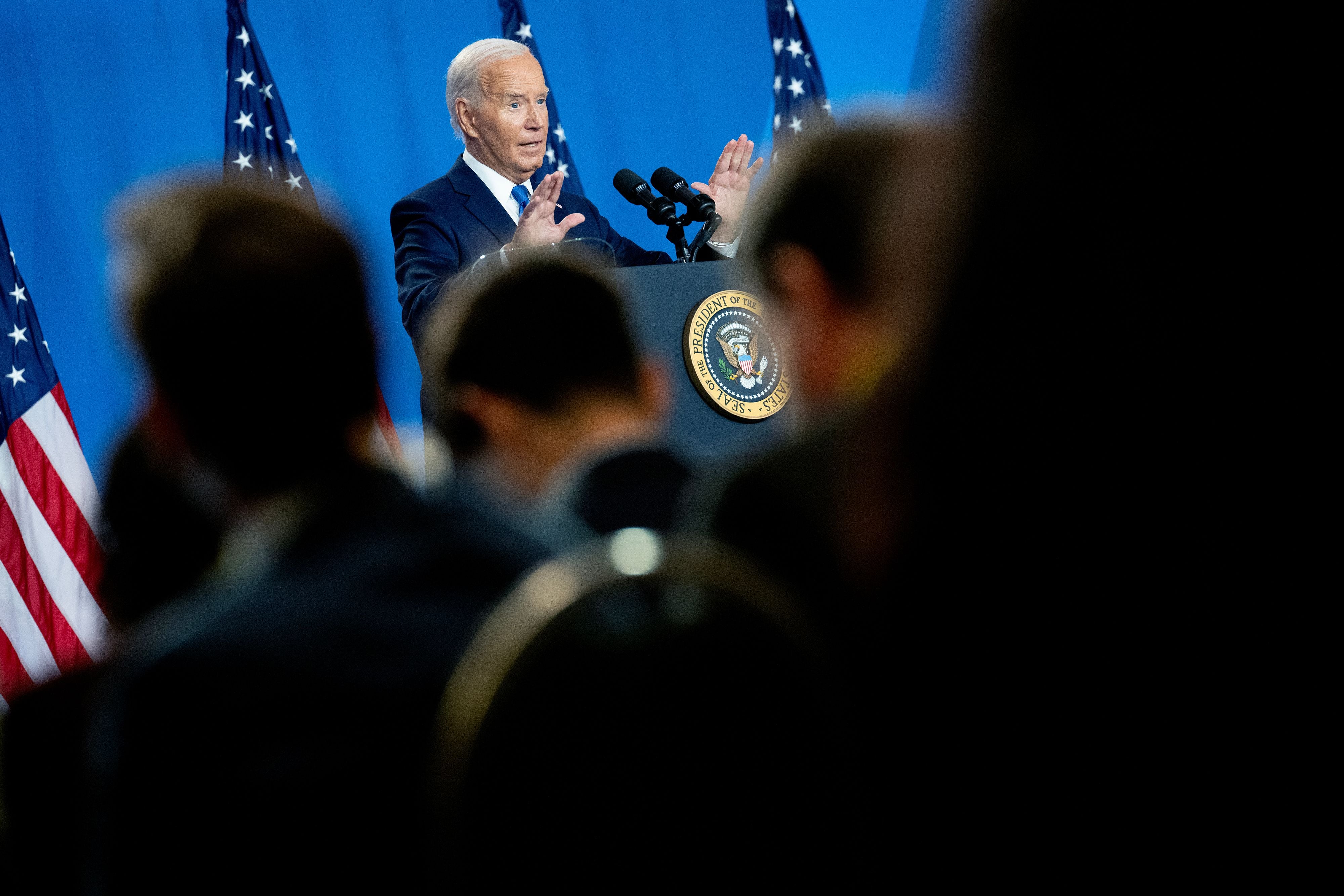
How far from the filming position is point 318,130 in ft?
14.9

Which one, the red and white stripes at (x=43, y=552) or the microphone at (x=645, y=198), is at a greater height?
the microphone at (x=645, y=198)

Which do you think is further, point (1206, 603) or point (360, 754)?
point (360, 754)

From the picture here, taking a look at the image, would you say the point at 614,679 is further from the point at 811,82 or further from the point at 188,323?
the point at 811,82

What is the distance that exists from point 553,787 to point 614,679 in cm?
6

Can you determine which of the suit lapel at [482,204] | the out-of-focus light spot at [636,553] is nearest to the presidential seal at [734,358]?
the suit lapel at [482,204]

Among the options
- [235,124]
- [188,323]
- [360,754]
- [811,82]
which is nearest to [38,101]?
[235,124]

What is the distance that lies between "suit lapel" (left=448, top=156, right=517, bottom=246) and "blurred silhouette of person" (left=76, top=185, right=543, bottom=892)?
2.20 metres

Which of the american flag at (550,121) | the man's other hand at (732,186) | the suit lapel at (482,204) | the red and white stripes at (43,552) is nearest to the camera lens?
the man's other hand at (732,186)

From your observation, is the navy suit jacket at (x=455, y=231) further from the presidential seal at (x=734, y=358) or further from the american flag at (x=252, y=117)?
the american flag at (x=252, y=117)

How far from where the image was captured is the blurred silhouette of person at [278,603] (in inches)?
25.5

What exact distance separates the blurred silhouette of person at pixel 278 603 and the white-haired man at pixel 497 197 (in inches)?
67.8

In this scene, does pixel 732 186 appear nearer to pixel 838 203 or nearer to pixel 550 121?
pixel 550 121

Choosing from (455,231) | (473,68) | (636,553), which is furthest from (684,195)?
(636,553)

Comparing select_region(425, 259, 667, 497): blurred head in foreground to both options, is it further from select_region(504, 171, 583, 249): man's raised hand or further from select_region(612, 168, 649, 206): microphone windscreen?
select_region(612, 168, 649, 206): microphone windscreen
